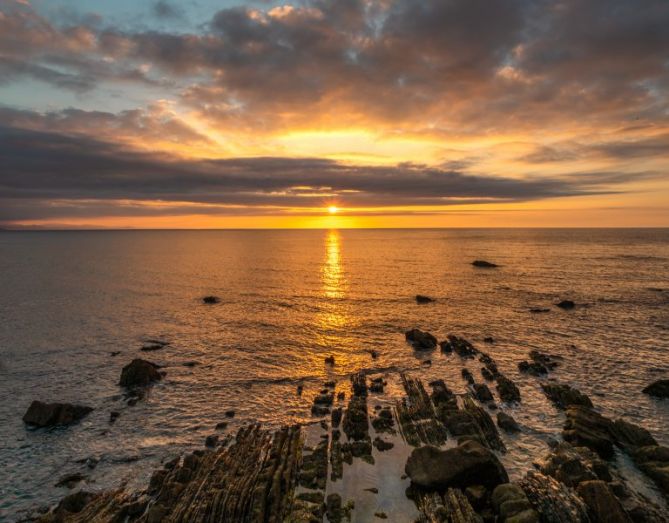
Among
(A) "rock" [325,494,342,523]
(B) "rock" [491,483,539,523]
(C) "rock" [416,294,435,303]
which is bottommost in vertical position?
(C) "rock" [416,294,435,303]

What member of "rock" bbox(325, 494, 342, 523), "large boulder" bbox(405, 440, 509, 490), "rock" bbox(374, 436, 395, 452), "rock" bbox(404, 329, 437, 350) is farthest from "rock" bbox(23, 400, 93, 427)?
"rock" bbox(404, 329, 437, 350)

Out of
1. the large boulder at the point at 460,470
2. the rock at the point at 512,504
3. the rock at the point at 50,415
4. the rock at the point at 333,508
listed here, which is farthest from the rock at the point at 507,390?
the rock at the point at 50,415

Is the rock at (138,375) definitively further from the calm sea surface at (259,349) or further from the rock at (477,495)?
the rock at (477,495)

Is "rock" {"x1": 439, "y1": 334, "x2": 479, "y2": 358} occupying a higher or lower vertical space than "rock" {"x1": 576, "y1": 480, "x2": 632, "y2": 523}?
lower

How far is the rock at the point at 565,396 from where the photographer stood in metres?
28.5

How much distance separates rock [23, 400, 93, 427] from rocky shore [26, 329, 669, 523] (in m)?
0.08

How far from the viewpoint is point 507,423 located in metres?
25.3

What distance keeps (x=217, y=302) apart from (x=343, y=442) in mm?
52010

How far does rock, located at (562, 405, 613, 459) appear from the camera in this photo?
2246cm

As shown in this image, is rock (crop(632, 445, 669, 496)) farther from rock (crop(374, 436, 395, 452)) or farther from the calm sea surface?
rock (crop(374, 436, 395, 452))

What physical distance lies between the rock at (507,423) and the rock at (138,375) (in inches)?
1144

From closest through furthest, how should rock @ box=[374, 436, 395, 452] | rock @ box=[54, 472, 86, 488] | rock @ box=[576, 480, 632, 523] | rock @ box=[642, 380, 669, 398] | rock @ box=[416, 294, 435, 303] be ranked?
rock @ box=[576, 480, 632, 523] → rock @ box=[54, 472, 86, 488] → rock @ box=[374, 436, 395, 452] → rock @ box=[642, 380, 669, 398] → rock @ box=[416, 294, 435, 303]

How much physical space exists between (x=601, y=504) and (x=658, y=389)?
20.0 meters

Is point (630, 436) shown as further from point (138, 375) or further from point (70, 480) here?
point (138, 375)
